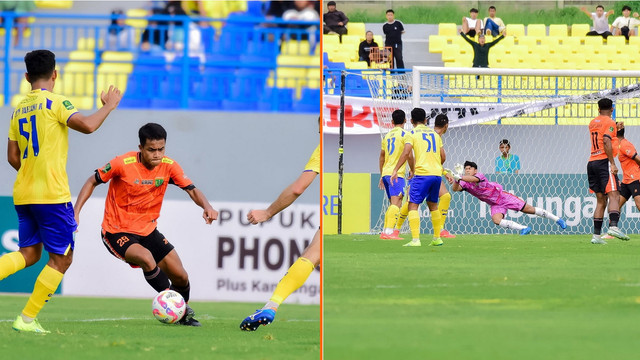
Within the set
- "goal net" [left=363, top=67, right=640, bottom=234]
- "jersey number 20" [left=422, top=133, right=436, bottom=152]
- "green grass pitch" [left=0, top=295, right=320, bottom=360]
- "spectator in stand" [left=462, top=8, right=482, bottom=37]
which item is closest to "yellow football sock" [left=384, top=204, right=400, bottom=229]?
"jersey number 20" [left=422, top=133, right=436, bottom=152]

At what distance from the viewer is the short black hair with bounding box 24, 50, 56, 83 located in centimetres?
430

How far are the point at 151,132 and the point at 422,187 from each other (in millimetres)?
4525

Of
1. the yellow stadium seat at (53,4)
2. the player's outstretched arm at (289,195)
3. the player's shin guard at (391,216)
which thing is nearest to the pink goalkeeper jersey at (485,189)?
the player's shin guard at (391,216)

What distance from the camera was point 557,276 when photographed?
689 centimetres

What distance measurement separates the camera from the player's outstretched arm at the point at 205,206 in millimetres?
4594

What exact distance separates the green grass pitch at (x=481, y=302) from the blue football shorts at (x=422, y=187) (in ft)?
1.64

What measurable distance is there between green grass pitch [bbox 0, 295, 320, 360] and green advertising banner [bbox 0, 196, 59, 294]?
4.02 feet

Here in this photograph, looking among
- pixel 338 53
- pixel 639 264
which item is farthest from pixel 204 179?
pixel 338 53

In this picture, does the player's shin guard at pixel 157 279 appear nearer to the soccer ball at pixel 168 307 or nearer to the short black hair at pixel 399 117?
the soccer ball at pixel 168 307

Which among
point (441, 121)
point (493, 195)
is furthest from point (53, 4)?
point (493, 195)

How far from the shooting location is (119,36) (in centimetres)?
1027

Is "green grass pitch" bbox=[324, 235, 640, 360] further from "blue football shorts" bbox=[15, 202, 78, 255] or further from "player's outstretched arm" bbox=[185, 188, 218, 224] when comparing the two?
"blue football shorts" bbox=[15, 202, 78, 255]

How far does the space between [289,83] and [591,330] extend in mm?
5244

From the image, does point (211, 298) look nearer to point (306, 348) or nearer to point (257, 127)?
point (257, 127)
